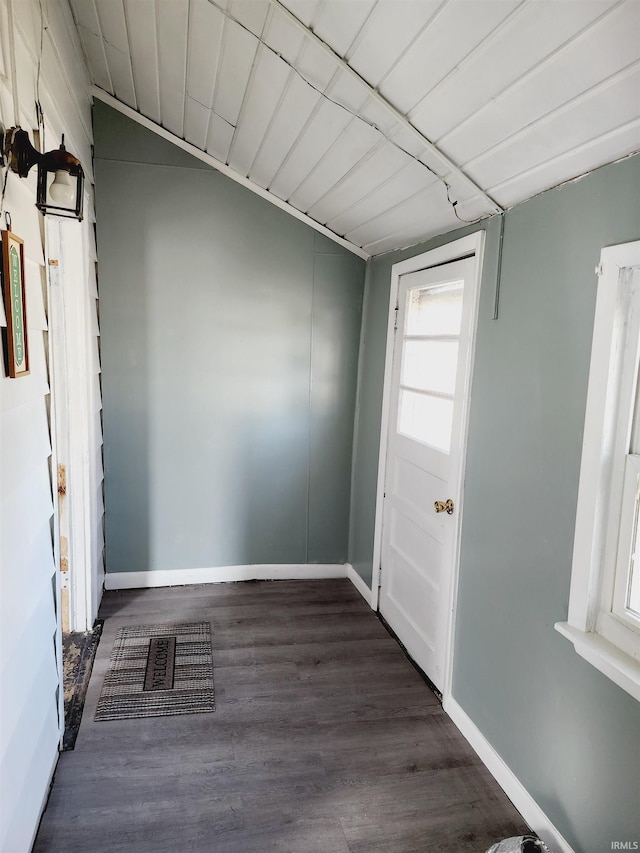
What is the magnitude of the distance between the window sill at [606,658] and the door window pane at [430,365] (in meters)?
1.15

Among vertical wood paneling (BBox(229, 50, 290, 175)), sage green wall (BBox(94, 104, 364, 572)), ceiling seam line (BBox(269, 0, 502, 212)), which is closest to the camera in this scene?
ceiling seam line (BBox(269, 0, 502, 212))

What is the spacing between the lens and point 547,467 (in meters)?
1.82

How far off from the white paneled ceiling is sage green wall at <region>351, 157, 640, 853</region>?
0.65 ft

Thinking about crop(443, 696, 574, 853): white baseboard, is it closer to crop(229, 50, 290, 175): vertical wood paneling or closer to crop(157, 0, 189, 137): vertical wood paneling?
crop(229, 50, 290, 175): vertical wood paneling

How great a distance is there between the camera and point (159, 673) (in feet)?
8.63

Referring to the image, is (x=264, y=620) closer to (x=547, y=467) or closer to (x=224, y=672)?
(x=224, y=672)

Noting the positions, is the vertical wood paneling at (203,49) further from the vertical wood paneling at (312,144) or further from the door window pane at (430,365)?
the door window pane at (430,365)

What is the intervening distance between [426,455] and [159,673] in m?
1.66

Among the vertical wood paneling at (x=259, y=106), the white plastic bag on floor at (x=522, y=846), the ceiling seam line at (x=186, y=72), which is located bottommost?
the white plastic bag on floor at (x=522, y=846)

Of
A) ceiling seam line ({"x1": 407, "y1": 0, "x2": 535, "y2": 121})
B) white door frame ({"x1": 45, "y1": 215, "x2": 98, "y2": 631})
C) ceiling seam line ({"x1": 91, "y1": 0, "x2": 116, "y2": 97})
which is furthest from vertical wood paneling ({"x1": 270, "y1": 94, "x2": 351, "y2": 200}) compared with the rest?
white door frame ({"x1": 45, "y1": 215, "x2": 98, "y2": 631})

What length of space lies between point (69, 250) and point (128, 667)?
6.66 ft

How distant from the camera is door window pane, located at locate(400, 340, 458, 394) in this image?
2.53 metres

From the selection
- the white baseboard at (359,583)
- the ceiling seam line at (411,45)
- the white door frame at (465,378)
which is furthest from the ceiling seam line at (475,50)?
the white baseboard at (359,583)

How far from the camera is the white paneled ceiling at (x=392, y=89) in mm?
1351
